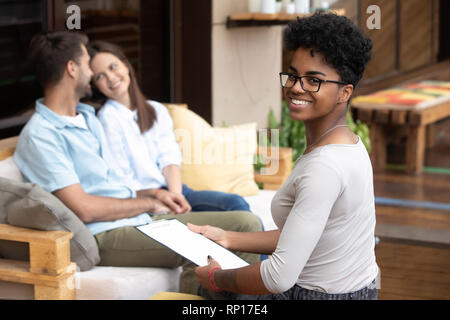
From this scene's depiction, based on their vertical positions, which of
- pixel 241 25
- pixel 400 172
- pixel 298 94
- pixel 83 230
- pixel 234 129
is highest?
pixel 241 25

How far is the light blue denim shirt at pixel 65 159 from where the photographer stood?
2.49m

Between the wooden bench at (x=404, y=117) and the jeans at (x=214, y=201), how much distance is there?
10.5 feet

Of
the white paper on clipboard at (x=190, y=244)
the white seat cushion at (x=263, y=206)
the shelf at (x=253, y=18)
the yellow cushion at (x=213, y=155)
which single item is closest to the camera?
the white paper on clipboard at (x=190, y=244)

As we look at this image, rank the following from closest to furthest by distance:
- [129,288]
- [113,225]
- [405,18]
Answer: [129,288] < [113,225] < [405,18]

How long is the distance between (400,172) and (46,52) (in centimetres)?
417

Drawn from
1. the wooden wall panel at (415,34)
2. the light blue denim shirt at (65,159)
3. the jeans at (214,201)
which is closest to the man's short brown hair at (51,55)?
the light blue denim shirt at (65,159)

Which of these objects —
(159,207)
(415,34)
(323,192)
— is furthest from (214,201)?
(415,34)

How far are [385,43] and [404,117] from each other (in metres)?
2.23

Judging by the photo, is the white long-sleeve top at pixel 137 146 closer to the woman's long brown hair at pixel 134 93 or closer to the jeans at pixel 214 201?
the woman's long brown hair at pixel 134 93

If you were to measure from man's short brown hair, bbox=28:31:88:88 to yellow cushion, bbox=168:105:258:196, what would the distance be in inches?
38.1

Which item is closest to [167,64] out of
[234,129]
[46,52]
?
[234,129]

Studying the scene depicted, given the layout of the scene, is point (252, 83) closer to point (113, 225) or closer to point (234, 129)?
point (234, 129)

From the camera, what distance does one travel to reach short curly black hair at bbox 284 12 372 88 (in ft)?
5.06
